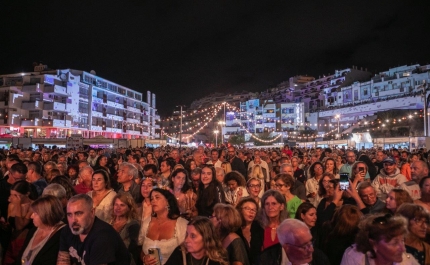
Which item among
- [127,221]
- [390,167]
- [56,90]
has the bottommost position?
[127,221]

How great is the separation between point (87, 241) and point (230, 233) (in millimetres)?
1287

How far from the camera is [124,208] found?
13.1 ft

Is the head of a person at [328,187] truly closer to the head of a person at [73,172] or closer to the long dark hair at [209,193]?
the long dark hair at [209,193]

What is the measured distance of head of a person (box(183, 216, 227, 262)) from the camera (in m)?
2.76

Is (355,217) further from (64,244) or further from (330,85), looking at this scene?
(330,85)

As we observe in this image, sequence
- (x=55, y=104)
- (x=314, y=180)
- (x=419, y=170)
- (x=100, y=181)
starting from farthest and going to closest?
1. (x=55, y=104)
2. (x=314, y=180)
3. (x=419, y=170)
4. (x=100, y=181)

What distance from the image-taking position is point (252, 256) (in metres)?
3.53

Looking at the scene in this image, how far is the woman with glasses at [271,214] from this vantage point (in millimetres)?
3688

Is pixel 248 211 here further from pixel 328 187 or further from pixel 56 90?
pixel 56 90

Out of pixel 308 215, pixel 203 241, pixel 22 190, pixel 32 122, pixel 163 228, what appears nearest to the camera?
pixel 203 241

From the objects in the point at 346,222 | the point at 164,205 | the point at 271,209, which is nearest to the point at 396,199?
the point at 346,222

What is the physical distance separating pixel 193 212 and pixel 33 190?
2375 mm

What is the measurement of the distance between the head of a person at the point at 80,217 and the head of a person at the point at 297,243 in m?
1.65

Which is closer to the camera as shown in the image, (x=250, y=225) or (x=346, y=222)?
(x=346, y=222)
